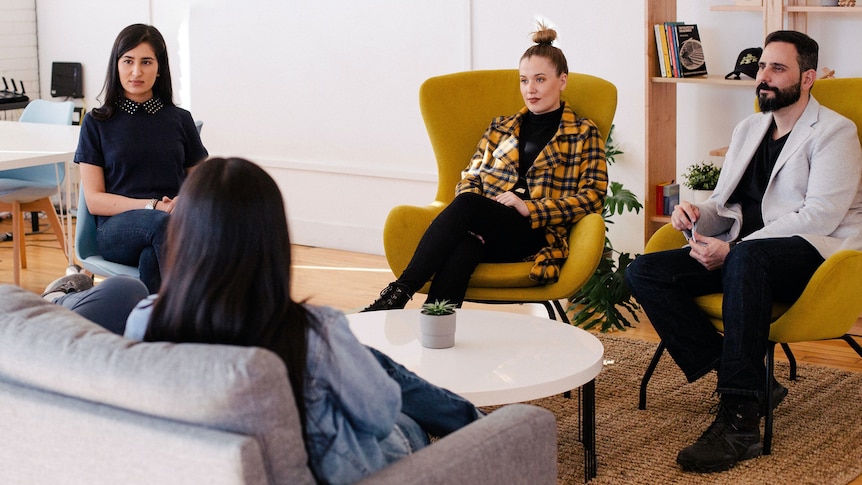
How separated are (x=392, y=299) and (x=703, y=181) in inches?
63.7

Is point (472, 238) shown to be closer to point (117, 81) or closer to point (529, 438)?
point (117, 81)

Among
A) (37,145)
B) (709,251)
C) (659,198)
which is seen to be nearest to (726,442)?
(709,251)

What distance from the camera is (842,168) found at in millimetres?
3225

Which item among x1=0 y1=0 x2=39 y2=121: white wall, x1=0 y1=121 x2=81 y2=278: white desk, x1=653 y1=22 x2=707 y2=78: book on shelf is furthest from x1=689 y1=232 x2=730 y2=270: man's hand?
x1=0 y1=0 x2=39 y2=121: white wall

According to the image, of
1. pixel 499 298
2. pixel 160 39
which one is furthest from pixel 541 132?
pixel 160 39

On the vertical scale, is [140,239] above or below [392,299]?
above

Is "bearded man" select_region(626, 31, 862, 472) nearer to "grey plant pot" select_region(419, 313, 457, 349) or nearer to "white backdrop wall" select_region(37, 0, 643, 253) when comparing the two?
"grey plant pot" select_region(419, 313, 457, 349)

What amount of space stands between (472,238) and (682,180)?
1577 millimetres

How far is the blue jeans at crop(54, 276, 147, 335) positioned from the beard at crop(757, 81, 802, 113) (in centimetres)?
196

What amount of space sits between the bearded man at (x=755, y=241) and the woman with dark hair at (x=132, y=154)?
1.61 m

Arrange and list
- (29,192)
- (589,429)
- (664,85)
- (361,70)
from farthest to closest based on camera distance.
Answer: (361,70) → (29,192) → (664,85) → (589,429)

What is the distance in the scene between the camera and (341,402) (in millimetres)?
1580

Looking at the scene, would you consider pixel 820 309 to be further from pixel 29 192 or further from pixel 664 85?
pixel 29 192

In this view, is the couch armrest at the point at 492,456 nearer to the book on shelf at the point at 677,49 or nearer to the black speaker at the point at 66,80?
the book on shelf at the point at 677,49
